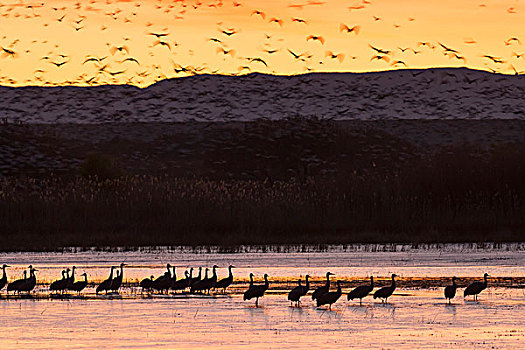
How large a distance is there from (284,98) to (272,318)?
145499 mm

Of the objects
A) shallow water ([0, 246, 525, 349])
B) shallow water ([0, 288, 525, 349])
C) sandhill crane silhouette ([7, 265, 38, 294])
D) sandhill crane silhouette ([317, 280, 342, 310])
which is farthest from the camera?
sandhill crane silhouette ([7, 265, 38, 294])

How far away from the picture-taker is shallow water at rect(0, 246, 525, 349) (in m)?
18.8

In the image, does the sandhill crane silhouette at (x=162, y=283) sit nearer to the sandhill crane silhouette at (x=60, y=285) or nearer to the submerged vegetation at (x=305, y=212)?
the sandhill crane silhouette at (x=60, y=285)

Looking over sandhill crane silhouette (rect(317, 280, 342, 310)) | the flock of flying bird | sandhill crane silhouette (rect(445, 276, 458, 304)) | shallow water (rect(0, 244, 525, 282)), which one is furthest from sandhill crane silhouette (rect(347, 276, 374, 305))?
shallow water (rect(0, 244, 525, 282))

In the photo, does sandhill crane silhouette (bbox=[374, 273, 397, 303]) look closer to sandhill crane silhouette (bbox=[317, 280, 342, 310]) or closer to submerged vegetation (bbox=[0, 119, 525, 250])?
sandhill crane silhouette (bbox=[317, 280, 342, 310])

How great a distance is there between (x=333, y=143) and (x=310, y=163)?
7985mm

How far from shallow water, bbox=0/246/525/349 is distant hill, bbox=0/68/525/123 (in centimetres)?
12474

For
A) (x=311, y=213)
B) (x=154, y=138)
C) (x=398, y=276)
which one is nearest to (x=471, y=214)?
(x=311, y=213)

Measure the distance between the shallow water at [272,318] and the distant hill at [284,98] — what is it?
124740 mm

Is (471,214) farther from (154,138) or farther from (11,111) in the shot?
(11,111)

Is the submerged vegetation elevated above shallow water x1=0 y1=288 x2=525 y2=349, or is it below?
above

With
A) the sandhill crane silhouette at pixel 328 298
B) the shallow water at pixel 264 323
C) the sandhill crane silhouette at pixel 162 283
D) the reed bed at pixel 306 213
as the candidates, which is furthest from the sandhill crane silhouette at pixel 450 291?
the reed bed at pixel 306 213

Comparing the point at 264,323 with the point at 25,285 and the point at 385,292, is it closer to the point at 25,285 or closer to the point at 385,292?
the point at 385,292

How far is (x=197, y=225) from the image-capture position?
42.7 metres
